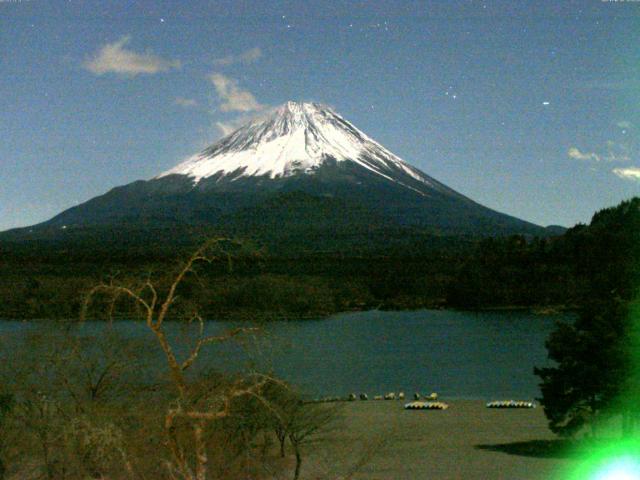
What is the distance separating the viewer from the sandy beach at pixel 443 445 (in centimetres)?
1284

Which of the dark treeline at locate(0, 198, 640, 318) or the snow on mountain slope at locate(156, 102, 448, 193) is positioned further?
the snow on mountain slope at locate(156, 102, 448, 193)

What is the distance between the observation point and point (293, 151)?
111 m

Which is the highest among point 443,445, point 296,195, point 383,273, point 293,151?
point 293,151

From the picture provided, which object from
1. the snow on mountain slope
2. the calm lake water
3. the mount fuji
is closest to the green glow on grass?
the calm lake water

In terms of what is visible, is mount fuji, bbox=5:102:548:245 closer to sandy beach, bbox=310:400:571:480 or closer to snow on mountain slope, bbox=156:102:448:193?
snow on mountain slope, bbox=156:102:448:193

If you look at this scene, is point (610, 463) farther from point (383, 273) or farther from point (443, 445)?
point (383, 273)

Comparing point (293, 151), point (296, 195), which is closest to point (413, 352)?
point (296, 195)

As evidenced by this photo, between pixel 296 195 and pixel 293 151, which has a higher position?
pixel 293 151

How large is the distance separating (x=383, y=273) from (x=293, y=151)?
48.2 metres

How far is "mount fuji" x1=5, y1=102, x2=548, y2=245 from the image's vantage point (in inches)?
3337

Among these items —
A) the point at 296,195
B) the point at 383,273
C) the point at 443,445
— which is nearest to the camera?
the point at 443,445

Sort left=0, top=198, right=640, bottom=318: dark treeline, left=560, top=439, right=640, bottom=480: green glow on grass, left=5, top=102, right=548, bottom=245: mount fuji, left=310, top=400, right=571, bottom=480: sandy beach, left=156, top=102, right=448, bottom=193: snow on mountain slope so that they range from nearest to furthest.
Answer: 1. left=560, top=439, right=640, bottom=480: green glow on grass
2. left=310, top=400, right=571, bottom=480: sandy beach
3. left=0, top=198, right=640, bottom=318: dark treeline
4. left=5, top=102, right=548, bottom=245: mount fuji
5. left=156, top=102, right=448, bottom=193: snow on mountain slope

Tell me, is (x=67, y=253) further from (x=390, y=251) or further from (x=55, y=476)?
(x=55, y=476)

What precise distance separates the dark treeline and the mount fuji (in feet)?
36.1
